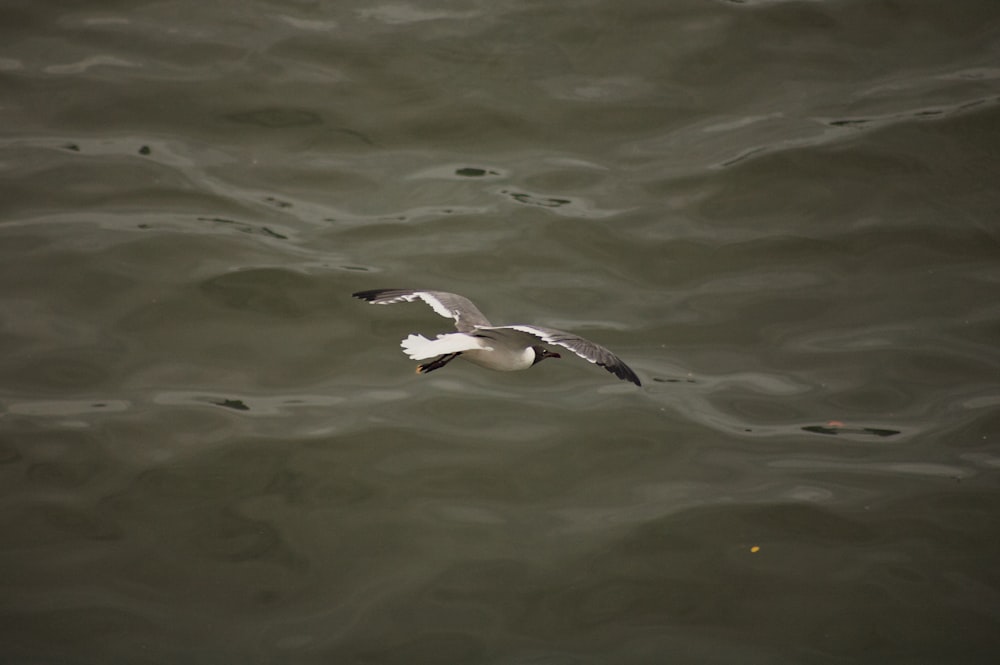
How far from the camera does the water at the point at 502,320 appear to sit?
5.79 metres

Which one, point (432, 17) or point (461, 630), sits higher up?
point (432, 17)

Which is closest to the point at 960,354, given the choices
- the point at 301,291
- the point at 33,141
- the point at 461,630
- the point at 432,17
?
the point at 461,630

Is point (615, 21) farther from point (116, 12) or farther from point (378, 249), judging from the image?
point (116, 12)

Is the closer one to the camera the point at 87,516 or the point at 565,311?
the point at 87,516

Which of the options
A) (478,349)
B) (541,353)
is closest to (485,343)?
(478,349)

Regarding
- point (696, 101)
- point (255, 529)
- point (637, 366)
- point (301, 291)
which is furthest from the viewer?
point (696, 101)

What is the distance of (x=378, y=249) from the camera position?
819 centimetres

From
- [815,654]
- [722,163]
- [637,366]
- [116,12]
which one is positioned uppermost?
[116,12]

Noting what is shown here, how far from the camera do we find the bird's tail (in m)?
5.14

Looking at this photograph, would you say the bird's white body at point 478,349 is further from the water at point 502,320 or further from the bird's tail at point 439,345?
the water at point 502,320

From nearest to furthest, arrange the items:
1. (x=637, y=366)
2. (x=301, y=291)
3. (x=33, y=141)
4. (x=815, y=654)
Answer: (x=815, y=654)
(x=637, y=366)
(x=301, y=291)
(x=33, y=141)

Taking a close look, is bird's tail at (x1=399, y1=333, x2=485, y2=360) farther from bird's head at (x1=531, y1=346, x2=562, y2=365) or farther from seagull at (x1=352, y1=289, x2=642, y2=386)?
bird's head at (x1=531, y1=346, x2=562, y2=365)

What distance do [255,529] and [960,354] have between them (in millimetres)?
4749

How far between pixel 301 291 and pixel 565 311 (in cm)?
189
